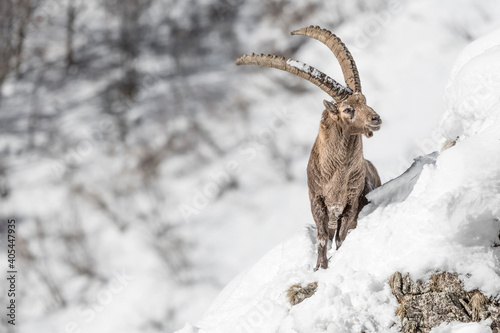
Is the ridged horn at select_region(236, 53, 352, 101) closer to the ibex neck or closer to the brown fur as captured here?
the brown fur

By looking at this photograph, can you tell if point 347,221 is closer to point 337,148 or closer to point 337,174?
point 337,174

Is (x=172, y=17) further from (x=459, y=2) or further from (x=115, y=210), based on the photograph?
(x=459, y=2)

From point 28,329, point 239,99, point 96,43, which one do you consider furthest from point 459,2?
point 28,329

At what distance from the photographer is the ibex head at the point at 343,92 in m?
6.09

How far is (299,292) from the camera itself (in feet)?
20.9

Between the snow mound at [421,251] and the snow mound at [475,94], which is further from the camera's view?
the snow mound at [475,94]

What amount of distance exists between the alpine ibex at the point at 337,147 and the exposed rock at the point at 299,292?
59 cm

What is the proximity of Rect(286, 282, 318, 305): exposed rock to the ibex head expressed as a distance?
1983 mm

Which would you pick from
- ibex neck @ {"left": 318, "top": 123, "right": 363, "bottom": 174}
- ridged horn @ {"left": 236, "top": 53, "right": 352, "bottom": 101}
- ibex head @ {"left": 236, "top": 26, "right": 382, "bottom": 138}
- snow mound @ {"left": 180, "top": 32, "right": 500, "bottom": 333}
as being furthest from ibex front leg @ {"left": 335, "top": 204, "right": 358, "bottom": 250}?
ridged horn @ {"left": 236, "top": 53, "right": 352, "bottom": 101}

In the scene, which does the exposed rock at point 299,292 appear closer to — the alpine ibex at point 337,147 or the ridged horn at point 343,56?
the alpine ibex at point 337,147

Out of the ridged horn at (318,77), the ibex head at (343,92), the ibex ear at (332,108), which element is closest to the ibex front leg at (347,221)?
the ibex head at (343,92)

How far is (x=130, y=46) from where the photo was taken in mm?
33312

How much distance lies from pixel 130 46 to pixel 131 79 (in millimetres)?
2514

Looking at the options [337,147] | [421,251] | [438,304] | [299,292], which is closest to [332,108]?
[337,147]
